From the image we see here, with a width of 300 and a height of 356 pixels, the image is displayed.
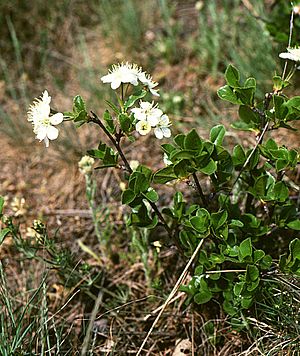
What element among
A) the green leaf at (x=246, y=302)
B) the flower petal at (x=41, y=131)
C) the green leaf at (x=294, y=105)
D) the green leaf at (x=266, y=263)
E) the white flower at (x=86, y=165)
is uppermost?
the green leaf at (x=294, y=105)

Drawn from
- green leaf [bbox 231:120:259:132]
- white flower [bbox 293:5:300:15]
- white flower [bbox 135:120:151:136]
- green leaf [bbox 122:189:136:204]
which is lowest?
green leaf [bbox 122:189:136:204]

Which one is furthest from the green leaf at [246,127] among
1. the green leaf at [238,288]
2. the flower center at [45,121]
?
the flower center at [45,121]

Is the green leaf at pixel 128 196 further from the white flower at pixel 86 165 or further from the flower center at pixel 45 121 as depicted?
the white flower at pixel 86 165

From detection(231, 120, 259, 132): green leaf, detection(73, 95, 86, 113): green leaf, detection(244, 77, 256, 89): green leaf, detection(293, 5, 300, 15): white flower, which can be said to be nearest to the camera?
detection(73, 95, 86, 113): green leaf

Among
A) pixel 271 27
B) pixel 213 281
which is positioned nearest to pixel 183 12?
pixel 271 27

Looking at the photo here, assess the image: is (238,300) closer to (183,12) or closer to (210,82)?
(210,82)

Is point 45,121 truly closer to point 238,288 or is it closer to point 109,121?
point 109,121

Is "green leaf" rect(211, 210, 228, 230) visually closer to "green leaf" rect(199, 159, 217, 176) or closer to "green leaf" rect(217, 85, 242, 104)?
"green leaf" rect(199, 159, 217, 176)

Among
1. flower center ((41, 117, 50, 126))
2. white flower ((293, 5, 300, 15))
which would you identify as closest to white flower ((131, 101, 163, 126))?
flower center ((41, 117, 50, 126))
